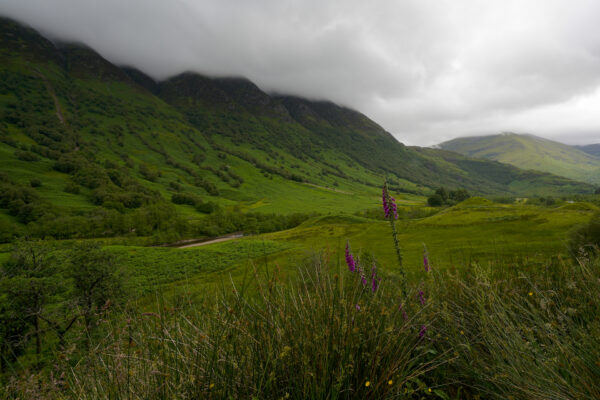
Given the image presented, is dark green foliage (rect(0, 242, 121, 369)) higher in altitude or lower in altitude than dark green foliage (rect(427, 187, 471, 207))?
higher

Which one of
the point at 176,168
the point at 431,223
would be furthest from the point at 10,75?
the point at 431,223

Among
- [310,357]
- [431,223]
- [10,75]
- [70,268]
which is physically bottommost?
[431,223]

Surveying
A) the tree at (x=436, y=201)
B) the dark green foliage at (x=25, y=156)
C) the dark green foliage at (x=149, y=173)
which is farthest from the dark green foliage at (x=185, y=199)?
the tree at (x=436, y=201)

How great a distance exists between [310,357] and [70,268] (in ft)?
65.7

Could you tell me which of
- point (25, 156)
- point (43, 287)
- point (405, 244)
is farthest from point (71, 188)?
point (405, 244)

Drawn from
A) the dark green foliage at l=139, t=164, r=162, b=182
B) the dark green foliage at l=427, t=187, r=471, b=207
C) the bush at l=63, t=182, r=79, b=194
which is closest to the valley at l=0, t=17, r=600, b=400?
the bush at l=63, t=182, r=79, b=194

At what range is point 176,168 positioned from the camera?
158875 mm

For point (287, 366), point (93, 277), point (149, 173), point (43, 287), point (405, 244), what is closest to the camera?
point (287, 366)

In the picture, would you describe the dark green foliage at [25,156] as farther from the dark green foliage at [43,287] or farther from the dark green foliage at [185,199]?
the dark green foliage at [43,287]

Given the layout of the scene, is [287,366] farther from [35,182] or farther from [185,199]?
[35,182]

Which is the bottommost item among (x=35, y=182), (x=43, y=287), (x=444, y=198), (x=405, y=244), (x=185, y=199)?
(x=185, y=199)

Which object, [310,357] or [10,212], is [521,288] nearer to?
[310,357]

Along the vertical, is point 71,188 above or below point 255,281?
below

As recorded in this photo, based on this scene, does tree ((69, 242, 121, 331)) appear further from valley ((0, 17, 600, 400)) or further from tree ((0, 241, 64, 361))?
tree ((0, 241, 64, 361))
